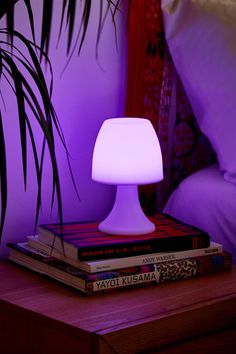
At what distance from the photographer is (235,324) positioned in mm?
1264

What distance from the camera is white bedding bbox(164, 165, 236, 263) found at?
1550 millimetres

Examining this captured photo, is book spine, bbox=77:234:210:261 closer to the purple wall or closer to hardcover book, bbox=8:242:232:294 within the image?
hardcover book, bbox=8:242:232:294

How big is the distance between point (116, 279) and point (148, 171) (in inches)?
10.1

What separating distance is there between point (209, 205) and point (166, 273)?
1.08 feet

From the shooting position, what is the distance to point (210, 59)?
1.63 meters

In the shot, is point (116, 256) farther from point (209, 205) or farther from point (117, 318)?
point (209, 205)

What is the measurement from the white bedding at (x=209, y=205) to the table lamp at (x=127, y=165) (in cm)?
23

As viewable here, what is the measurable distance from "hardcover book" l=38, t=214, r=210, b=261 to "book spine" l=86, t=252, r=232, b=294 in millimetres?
37

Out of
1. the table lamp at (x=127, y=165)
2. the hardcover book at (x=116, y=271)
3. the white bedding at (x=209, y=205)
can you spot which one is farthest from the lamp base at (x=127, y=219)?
the white bedding at (x=209, y=205)

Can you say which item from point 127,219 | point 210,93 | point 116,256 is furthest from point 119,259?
point 210,93

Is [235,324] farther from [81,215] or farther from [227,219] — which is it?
[81,215]

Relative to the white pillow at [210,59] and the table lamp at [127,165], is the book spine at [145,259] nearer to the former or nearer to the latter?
the table lamp at [127,165]

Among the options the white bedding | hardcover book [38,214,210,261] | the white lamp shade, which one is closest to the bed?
the white bedding

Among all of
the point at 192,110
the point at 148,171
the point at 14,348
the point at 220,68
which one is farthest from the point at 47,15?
the point at 192,110
